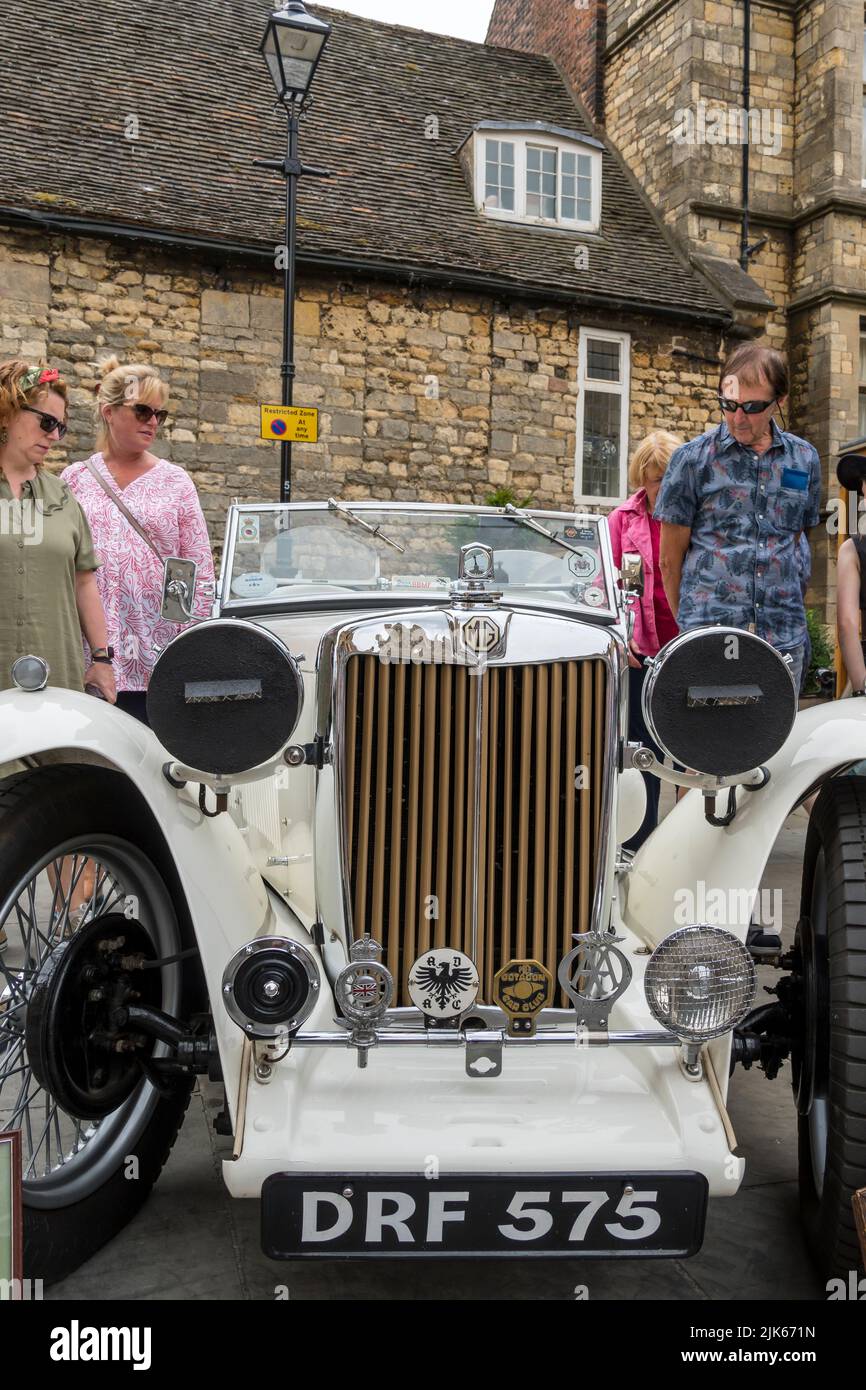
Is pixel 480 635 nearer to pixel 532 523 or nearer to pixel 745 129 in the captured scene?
pixel 532 523

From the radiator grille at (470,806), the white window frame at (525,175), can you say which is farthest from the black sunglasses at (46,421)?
the white window frame at (525,175)

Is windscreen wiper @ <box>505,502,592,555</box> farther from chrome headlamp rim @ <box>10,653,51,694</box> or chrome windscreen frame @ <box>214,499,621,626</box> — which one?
chrome headlamp rim @ <box>10,653,51,694</box>

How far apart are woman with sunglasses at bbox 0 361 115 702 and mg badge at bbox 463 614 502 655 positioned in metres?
1.70

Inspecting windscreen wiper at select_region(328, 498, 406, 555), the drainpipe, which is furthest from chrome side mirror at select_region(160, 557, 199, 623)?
the drainpipe

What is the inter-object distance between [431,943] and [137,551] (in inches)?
85.8

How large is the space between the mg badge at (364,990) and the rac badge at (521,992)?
0.77 ft

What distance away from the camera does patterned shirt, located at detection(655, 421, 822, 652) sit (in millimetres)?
3129

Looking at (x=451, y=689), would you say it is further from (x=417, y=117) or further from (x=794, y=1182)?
(x=417, y=117)

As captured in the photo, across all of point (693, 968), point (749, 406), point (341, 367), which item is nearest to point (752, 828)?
point (693, 968)

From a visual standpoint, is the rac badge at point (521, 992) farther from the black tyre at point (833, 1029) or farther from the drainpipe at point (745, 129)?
the drainpipe at point (745, 129)

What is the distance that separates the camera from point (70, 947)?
1965mm

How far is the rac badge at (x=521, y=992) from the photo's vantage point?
1.96 meters

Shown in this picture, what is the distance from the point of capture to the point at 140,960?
215cm
